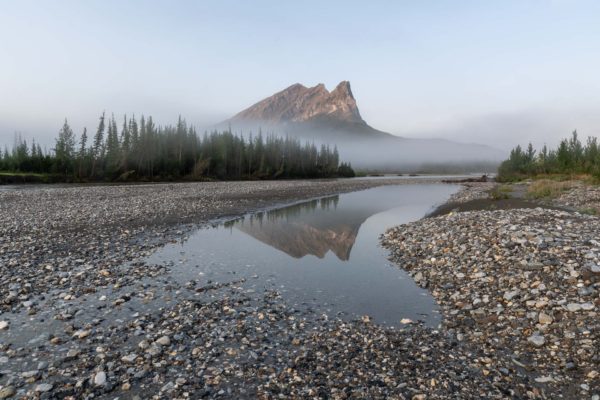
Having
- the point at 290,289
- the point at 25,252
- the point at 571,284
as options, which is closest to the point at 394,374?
the point at 290,289

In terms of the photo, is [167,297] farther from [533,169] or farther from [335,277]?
[533,169]

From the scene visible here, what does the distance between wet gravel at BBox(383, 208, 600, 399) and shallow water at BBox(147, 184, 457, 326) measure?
3.68 feet

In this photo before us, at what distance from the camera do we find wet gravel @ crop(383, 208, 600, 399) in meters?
6.78

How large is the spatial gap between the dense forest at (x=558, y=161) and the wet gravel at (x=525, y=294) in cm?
5444

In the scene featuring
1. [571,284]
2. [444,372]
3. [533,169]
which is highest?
[533,169]

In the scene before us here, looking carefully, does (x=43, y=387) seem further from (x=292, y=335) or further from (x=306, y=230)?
(x=306, y=230)

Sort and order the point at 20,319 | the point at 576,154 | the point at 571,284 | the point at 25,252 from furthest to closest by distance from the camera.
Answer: the point at 576,154, the point at 25,252, the point at 571,284, the point at 20,319

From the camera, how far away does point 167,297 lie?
10.6m

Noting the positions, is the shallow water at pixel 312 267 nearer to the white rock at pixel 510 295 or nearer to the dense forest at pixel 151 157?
the white rock at pixel 510 295

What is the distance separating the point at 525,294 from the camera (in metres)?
9.66

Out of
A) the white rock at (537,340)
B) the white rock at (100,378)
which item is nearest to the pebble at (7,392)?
the white rock at (100,378)

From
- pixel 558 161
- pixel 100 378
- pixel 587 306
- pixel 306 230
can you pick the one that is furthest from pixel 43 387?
pixel 558 161

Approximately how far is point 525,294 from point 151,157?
112275 millimetres

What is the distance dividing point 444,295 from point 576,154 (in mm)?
96460
